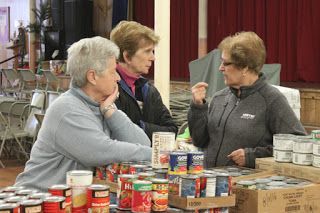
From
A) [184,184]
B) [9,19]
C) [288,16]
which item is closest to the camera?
[184,184]

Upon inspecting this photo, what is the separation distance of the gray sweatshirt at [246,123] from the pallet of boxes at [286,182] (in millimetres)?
175

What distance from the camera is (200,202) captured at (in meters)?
2.05

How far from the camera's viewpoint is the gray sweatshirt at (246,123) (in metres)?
2.96

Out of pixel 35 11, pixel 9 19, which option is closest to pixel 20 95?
pixel 35 11

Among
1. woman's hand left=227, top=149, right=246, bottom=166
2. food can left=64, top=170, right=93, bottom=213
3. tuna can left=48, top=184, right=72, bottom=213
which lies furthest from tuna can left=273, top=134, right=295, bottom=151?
tuna can left=48, top=184, right=72, bottom=213

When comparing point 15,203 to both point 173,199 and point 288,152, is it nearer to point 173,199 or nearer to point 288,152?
point 173,199

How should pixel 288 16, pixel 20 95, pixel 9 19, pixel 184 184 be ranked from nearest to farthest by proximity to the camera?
1. pixel 184 184
2. pixel 288 16
3. pixel 20 95
4. pixel 9 19

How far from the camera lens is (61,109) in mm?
2377

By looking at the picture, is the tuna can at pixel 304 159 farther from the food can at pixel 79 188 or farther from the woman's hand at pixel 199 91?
the food can at pixel 79 188

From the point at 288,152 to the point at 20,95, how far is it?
10.8 m

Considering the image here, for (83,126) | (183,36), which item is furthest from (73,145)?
(183,36)

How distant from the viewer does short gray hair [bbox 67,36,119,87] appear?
2.43 m

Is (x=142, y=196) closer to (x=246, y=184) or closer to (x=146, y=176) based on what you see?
(x=146, y=176)

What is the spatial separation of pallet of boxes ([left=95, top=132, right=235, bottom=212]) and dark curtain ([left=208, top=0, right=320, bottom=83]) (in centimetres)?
→ 796
